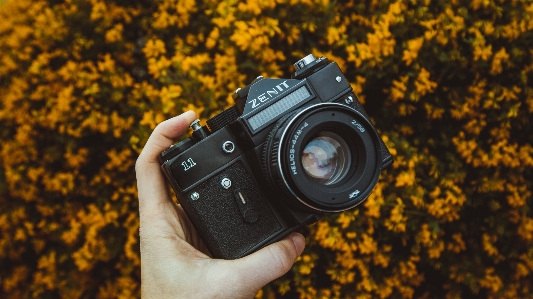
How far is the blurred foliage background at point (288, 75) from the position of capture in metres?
2.29

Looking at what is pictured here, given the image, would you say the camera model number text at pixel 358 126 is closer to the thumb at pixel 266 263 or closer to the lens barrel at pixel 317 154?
the lens barrel at pixel 317 154

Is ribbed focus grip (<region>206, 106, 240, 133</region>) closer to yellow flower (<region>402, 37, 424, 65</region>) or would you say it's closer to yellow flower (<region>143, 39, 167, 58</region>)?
yellow flower (<region>143, 39, 167, 58</region>)

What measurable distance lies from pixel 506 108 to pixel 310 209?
173cm

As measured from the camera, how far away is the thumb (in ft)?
4.35

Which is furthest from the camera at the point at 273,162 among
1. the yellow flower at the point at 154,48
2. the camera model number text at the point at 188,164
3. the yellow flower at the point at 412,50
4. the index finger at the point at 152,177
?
the yellow flower at the point at 154,48

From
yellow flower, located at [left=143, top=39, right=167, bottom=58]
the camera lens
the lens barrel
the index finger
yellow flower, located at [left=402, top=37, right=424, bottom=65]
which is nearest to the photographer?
the lens barrel

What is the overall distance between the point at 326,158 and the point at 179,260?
614mm

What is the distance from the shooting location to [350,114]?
4.39 feet

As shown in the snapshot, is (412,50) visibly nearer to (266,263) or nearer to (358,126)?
(358,126)

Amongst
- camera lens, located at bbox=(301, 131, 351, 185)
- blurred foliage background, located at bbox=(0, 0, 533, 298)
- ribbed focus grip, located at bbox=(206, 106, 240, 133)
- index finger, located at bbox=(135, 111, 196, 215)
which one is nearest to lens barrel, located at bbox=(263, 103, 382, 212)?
camera lens, located at bbox=(301, 131, 351, 185)

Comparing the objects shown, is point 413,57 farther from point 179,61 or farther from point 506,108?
point 179,61

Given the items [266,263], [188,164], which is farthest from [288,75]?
[266,263]

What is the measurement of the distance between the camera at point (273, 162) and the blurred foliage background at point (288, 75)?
78 cm

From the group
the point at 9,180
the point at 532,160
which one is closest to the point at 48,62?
the point at 9,180
